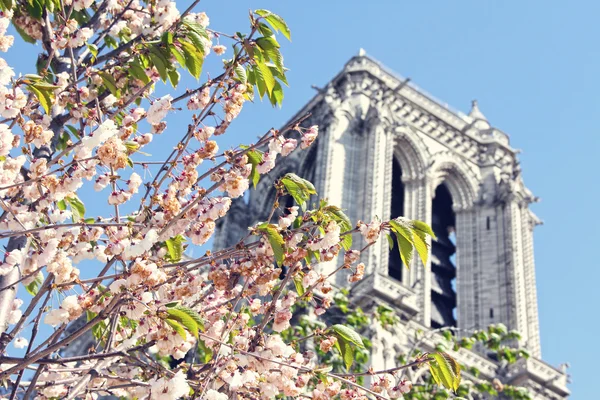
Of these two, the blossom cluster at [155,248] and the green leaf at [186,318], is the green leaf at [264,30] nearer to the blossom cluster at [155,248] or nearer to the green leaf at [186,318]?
the blossom cluster at [155,248]

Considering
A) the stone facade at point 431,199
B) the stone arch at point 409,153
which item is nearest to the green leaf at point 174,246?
the stone facade at point 431,199

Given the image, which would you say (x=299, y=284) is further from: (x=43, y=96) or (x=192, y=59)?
(x=43, y=96)

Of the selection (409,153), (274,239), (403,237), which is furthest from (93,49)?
(409,153)

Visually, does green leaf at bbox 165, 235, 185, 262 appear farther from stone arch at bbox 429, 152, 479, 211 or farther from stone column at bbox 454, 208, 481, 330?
stone arch at bbox 429, 152, 479, 211

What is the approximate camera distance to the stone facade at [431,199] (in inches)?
1350

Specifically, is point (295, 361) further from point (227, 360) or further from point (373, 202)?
point (373, 202)

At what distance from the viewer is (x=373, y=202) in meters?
35.8

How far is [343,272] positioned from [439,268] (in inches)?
319

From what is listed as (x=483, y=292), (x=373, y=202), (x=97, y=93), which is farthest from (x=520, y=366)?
(x=97, y=93)

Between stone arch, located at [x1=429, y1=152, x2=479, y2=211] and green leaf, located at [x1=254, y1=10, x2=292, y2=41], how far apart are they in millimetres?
35122

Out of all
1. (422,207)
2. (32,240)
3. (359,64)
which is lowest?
(32,240)

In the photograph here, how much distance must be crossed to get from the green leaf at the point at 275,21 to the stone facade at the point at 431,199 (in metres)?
23.6

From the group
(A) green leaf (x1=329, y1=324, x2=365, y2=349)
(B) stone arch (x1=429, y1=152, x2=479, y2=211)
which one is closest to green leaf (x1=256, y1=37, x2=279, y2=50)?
(A) green leaf (x1=329, y1=324, x2=365, y2=349)

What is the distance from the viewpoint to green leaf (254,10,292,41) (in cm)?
782
